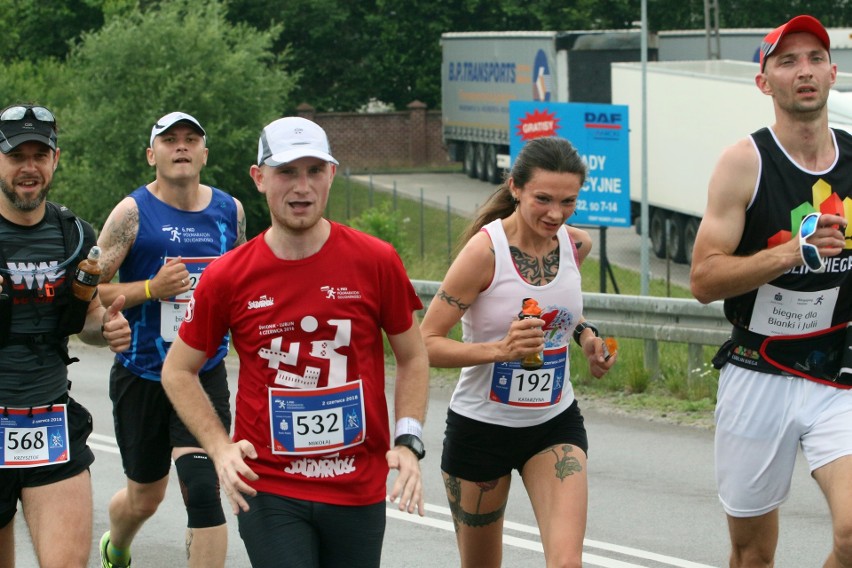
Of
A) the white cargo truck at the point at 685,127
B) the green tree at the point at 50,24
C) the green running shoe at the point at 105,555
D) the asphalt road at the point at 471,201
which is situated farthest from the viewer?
the green tree at the point at 50,24

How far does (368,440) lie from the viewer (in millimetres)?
5035

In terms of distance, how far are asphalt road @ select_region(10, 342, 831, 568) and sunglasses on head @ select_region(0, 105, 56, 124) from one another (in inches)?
116

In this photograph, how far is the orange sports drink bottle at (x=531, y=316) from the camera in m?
5.82

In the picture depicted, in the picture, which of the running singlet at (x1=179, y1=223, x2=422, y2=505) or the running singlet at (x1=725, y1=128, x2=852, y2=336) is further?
the running singlet at (x1=725, y1=128, x2=852, y2=336)

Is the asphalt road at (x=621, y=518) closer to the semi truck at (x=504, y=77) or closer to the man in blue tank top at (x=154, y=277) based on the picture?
the man in blue tank top at (x=154, y=277)

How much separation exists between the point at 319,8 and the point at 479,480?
5053 cm

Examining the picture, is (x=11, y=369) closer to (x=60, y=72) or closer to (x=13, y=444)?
(x=13, y=444)

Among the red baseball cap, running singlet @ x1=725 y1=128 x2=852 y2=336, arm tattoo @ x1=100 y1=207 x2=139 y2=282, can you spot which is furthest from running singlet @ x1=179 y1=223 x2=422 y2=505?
arm tattoo @ x1=100 y1=207 x2=139 y2=282

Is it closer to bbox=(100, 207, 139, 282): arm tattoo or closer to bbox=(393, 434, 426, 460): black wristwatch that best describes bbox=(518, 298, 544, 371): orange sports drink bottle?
bbox=(393, 434, 426, 460): black wristwatch

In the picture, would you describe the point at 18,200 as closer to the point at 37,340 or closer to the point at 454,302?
the point at 37,340

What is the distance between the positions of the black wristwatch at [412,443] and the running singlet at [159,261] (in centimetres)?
237

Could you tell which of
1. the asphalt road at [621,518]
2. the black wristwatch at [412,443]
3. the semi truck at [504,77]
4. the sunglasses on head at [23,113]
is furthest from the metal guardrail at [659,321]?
the semi truck at [504,77]

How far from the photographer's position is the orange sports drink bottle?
582cm

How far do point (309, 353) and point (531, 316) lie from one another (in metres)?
1.17
